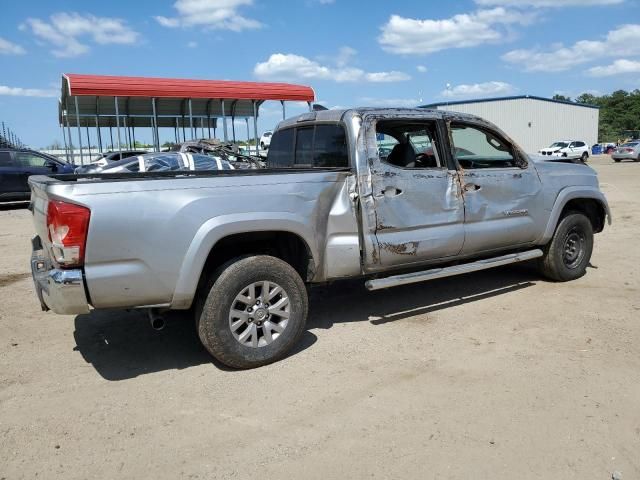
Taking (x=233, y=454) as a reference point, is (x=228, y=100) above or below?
above

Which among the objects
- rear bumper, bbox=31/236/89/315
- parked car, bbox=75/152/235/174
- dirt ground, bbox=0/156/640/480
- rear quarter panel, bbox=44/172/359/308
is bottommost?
dirt ground, bbox=0/156/640/480

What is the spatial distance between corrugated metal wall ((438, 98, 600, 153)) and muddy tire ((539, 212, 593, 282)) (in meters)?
45.7

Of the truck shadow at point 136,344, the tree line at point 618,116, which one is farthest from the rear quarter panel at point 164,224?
the tree line at point 618,116

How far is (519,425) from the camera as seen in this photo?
3160mm

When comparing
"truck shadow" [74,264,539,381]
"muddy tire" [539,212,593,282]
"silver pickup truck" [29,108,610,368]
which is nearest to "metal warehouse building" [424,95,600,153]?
"muddy tire" [539,212,593,282]

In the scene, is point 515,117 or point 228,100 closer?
point 228,100

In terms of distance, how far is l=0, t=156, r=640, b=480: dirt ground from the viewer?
2873 mm

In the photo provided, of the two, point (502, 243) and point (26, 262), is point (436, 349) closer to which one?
point (502, 243)

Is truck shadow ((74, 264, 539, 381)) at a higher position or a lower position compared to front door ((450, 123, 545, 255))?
lower

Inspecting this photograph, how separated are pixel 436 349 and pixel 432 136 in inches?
78.4

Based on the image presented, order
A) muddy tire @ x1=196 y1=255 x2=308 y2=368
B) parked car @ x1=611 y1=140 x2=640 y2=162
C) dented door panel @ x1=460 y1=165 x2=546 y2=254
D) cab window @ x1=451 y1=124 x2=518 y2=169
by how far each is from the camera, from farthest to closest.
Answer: parked car @ x1=611 y1=140 x2=640 y2=162 < cab window @ x1=451 y1=124 x2=518 y2=169 < dented door panel @ x1=460 y1=165 x2=546 y2=254 < muddy tire @ x1=196 y1=255 x2=308 y2=368

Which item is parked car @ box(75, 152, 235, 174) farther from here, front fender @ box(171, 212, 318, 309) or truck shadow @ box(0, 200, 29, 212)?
front fender @ box(171, 212, 318, 309)

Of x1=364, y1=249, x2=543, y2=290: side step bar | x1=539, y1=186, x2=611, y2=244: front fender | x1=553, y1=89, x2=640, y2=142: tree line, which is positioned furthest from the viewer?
x1=553, y1=89, x2=640, y2=142: tree line

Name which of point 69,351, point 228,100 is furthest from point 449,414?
point 228,100
